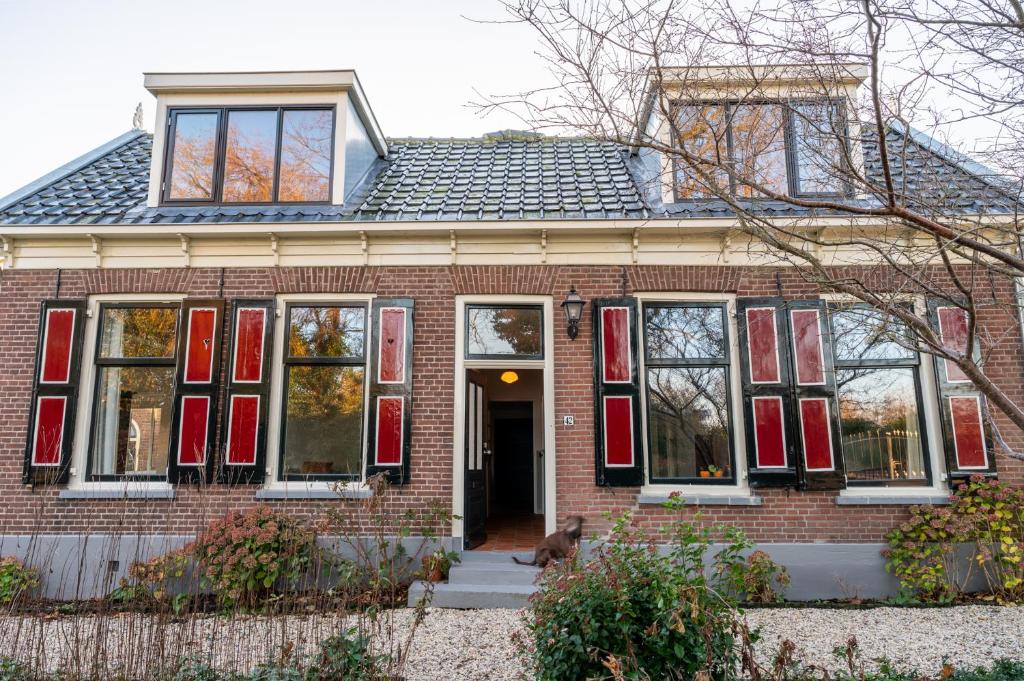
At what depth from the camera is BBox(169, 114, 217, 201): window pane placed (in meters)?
7.75

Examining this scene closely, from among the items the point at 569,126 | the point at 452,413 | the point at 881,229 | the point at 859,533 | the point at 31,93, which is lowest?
the point at 859,533

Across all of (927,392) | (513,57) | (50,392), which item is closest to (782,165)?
(927,392)

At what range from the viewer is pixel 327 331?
23.9ft

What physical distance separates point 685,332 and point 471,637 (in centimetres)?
417

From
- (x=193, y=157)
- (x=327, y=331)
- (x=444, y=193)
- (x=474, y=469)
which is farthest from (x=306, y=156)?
(x=474, y=469)

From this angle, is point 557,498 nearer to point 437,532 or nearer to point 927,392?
point 437,532

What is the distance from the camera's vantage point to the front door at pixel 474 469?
7184 mm

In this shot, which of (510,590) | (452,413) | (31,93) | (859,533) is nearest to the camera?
(510,590)

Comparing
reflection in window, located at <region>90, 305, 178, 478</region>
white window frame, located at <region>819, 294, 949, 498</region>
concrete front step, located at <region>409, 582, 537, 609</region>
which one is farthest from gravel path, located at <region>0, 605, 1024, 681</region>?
reflection in window, located at <region>90, 305, 178, 478</region>

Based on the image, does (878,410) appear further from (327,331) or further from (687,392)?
(327,331)

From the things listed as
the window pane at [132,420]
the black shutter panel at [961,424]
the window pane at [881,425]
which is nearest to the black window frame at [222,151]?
the window pane at [132,420]

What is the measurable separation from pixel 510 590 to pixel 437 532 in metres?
1.11

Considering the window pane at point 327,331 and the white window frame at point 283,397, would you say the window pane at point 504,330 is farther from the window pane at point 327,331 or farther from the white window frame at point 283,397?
the window pane at point 327,331

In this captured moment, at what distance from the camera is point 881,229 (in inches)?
259
